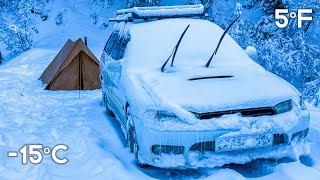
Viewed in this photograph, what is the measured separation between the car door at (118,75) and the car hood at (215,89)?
52 cm

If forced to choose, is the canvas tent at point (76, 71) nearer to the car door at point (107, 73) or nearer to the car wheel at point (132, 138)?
the car door at point (107, 73)

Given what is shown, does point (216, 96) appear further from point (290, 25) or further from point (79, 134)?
point (290, 25)

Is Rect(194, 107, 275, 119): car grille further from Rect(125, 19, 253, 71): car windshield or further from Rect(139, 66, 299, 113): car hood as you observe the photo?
Rect(125, 19, 253, 71): car windshield

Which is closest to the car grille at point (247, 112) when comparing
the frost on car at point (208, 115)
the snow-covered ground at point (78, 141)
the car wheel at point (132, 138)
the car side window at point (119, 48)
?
the frost on car at point (208, 115)

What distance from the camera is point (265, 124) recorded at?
3.91m

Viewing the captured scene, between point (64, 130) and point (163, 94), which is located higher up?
point (163, 94)

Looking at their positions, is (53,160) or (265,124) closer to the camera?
(265,124)

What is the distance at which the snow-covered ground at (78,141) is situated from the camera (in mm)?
4203

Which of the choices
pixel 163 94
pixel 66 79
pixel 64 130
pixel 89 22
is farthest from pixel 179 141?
pixel 89 22

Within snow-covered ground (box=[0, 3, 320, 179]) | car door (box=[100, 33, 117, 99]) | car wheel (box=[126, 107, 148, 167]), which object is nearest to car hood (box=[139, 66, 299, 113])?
car wheel (box=[126, 107, 148, 167])

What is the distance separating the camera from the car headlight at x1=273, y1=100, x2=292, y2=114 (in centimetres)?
404

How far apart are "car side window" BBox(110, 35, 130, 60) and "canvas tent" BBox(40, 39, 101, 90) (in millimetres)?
3366

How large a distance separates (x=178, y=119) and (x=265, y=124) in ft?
2.73

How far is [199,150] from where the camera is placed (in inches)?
153
